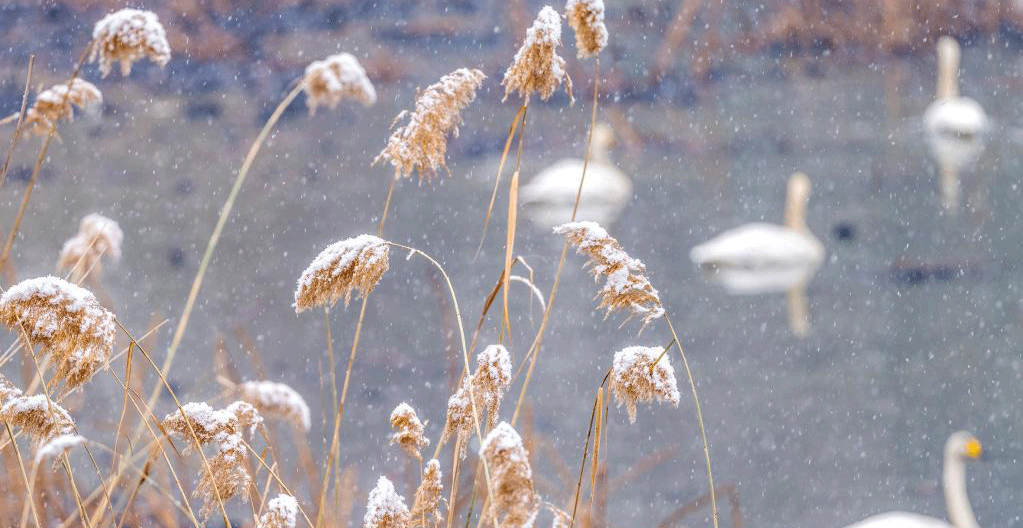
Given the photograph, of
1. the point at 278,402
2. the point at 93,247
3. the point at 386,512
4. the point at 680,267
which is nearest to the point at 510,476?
the point at 386,512

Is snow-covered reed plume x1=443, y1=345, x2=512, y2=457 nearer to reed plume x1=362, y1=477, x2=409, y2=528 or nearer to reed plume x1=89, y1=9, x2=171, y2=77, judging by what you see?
reed plume x1=362, y1=477, x2=409, y2=528

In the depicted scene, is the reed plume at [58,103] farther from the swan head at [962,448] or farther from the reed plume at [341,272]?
the swan head at [962,448]

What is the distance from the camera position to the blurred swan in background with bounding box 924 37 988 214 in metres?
4.26

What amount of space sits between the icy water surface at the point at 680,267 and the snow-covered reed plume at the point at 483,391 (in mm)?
1776

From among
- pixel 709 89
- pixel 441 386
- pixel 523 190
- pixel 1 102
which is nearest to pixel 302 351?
pixel 441 386

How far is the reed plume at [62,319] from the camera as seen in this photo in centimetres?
49

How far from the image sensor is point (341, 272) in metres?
0.53

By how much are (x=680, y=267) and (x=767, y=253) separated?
18.0 inches

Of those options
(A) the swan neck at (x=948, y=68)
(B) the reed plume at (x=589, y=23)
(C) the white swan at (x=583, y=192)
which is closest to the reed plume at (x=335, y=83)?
(B) the reed plume at (x=589, y=23)

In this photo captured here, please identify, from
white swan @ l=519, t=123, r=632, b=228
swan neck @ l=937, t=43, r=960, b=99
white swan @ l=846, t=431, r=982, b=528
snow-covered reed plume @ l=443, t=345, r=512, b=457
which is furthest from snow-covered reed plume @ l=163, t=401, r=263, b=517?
swan neck @ l=937, t=43, r=960, b=99

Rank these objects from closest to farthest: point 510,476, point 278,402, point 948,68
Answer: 1. point 510,476
2. point 278,402
3. point 948,68

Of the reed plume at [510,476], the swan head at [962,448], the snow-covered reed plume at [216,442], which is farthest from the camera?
the swan head at [962,448]

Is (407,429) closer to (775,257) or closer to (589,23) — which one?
(589,23)

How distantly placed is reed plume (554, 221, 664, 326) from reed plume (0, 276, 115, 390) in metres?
0.24
